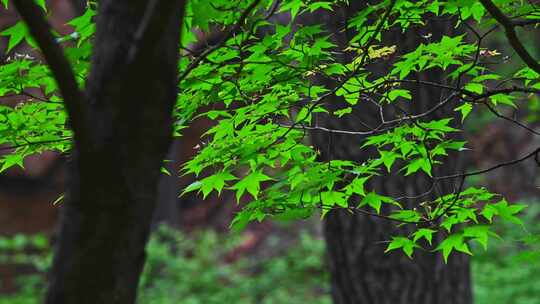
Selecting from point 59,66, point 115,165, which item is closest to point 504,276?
point 115,165

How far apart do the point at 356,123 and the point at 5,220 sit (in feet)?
33.2

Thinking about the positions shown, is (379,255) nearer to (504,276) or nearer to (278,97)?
(278,97)

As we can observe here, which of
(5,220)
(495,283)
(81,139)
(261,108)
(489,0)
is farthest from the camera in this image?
(5,220)

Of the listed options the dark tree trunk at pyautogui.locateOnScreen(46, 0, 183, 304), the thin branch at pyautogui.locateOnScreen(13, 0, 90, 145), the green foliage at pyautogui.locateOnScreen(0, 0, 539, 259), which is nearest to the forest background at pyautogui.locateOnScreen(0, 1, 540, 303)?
the green foliage at pyautogui.locateOnScreen(0, 0, 539, 259)

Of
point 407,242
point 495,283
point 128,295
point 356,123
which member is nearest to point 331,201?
point 407,242

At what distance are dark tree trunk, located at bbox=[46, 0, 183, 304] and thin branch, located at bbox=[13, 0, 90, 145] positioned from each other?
0.03 metres

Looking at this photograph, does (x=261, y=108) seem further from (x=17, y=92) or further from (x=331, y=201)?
(x=17, y=92)

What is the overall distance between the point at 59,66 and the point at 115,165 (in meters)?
0.25

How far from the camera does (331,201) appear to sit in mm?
2637

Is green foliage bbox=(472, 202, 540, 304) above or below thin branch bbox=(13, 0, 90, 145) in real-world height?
below

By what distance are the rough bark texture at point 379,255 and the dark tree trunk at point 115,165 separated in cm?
289

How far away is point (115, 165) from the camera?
57.5 inches

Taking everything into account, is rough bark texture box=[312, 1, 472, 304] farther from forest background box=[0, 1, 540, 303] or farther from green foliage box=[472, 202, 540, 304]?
green foliage box=[472, 202, 540, 304]

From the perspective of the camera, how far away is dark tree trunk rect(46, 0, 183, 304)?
145 cm
